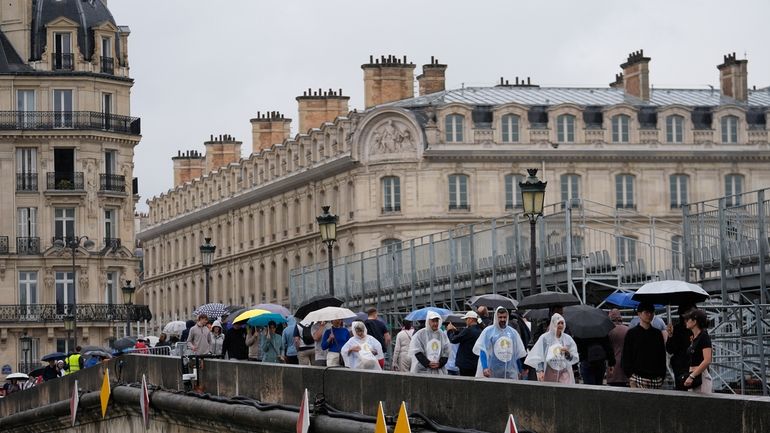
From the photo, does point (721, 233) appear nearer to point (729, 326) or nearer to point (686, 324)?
point (729, 326)

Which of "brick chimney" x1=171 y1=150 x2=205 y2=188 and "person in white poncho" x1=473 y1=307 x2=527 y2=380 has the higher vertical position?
"brick chimney" x1=171 y1=150 x2=205 y2=188

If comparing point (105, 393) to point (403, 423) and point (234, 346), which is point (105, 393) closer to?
point (234, 346)

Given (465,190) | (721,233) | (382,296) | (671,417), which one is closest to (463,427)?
(671,417)

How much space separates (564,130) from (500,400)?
6920 cm

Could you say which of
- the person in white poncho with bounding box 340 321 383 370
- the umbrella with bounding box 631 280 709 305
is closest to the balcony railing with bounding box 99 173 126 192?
the person in white poncho with bounding box 340 321 383 370

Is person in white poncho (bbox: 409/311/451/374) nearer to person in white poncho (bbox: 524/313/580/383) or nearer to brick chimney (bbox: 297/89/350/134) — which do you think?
person in white poncho (bbox: 524/313/580/383)

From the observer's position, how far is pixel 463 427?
15711 mm

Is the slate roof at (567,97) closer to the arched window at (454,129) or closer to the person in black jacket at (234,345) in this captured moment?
the arched window at (454,129)

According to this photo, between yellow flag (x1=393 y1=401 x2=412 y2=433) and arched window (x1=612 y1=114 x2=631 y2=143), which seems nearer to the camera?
yellow flag (x1=393 y1=401 x2=412 y2=433)

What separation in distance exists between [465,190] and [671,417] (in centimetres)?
7178

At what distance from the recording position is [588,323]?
20.5m

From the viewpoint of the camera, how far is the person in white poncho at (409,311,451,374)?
22.2 m

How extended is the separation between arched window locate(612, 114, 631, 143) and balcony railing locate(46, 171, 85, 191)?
2412cm

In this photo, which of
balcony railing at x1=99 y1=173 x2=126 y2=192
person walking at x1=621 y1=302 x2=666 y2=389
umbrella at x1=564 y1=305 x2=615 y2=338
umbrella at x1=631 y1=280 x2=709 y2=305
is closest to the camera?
person walking at x1=621 y1=302 x2=666 y2=389
